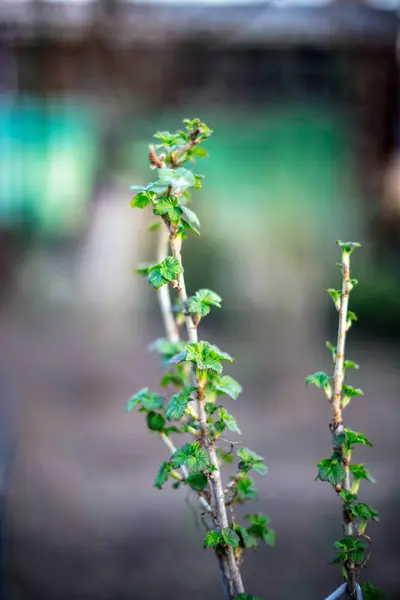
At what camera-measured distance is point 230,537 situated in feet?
2.90

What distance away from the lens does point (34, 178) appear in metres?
6.09

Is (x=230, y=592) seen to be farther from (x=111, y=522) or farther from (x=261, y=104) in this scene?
(x=261, y=104)

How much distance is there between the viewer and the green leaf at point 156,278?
0.85m

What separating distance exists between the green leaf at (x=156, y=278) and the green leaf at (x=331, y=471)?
1.10ft

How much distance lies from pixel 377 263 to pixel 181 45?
107 inches

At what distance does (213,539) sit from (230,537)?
0.03m

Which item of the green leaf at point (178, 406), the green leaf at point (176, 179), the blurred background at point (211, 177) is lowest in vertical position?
the green leaf at point (178, 406)

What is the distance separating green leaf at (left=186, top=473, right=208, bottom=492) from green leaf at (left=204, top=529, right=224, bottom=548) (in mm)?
65

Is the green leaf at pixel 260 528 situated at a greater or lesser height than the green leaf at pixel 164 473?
Result: lesser

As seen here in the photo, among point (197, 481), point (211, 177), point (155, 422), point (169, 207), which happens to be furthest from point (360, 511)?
point (211, 177)

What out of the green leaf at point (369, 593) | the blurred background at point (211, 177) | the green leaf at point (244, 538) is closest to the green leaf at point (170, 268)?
the green leaf at point (244, 538)

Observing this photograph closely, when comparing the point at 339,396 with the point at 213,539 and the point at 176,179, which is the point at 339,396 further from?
the point at 176,179

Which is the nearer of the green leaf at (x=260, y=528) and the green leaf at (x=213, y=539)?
the green leaf at (x=213, y=539)

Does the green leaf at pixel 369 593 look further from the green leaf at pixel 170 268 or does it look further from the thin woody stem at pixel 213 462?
the green leaf at pixel 170 268
